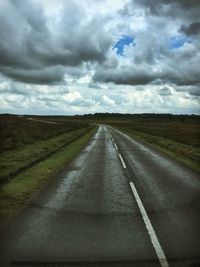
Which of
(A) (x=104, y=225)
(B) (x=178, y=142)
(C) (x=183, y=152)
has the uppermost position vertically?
(A) (x=104, y=225)

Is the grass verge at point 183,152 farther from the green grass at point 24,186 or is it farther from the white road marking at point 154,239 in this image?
the white road marking at point 154,239

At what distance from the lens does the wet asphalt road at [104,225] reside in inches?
231

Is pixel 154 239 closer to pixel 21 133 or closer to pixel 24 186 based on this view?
pixel 24 186

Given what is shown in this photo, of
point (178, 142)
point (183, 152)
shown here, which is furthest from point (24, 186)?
point (178, 142)

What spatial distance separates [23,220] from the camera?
26.4 feet

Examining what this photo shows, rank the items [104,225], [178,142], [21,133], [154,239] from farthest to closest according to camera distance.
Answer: [21,133] < [178,142] < [104,225] < [154,239]

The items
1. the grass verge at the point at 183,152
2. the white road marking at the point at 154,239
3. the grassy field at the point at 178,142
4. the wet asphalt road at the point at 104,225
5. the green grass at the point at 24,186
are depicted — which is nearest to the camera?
the white road marking at the point at 154,239

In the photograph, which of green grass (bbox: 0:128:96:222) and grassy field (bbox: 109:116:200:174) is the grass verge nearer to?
grassy field (bbox: 109:116:200:174)

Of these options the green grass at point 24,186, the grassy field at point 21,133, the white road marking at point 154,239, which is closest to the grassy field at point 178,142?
the green grass at point 24,186

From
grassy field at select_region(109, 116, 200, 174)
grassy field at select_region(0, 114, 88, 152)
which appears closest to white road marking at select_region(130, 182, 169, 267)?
grassy field at select_region(109, 116, 200, 174)

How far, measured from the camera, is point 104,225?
25.3ft

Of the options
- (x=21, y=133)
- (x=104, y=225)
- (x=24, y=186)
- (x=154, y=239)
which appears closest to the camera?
(x=154, y=239)

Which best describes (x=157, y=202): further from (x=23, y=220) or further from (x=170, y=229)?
(x=23, y=220)

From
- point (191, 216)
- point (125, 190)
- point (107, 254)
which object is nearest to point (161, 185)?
point (125, 190)
